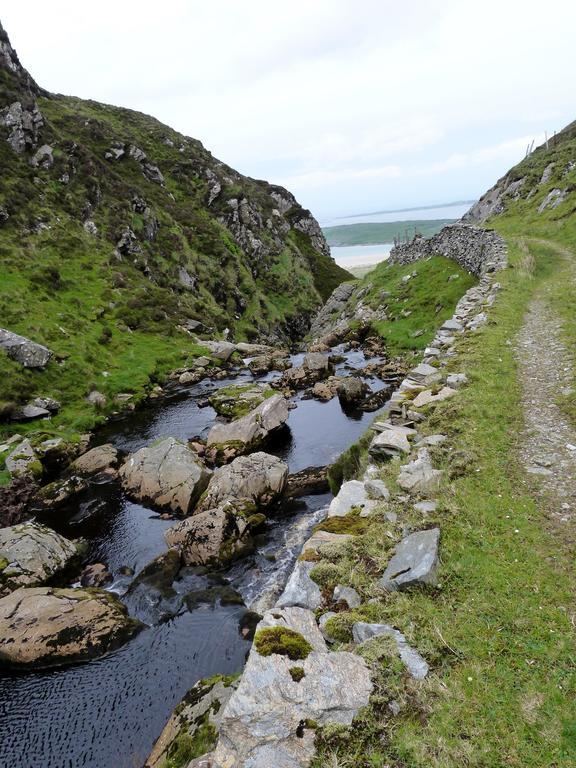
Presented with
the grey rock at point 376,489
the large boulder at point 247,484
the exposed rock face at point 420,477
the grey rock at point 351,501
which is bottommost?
the large boulder at point 247,484

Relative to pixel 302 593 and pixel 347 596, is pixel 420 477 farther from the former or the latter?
pixel 302 593

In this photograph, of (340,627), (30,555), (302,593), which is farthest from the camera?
(30,555)

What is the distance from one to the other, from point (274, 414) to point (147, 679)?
2304 centimetres

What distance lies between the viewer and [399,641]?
30.3 feet

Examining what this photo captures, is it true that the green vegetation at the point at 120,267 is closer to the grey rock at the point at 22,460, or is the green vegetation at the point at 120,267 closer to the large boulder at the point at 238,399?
the grey rock at the point at 22,460

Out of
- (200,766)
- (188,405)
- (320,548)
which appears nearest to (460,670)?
(320,548)

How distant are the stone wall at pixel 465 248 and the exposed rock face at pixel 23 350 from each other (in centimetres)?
4806

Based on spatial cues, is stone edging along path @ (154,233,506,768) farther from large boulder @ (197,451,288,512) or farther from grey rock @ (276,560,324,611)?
large boulder @ (197,451,288,512)

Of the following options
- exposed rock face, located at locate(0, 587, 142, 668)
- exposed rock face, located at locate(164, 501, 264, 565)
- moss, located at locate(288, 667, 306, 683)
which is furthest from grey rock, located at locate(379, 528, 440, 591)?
exposed rock face, located at locate(0, 587, 142, 668)

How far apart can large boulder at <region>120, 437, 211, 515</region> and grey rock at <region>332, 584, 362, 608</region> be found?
58.3 feet

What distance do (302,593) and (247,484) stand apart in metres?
15.3

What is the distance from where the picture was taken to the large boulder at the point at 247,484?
2592 centimetres

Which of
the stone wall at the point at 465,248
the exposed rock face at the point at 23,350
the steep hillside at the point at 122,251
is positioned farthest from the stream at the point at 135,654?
the stone wall at the point at 465,248

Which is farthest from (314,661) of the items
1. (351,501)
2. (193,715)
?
(351,501)
